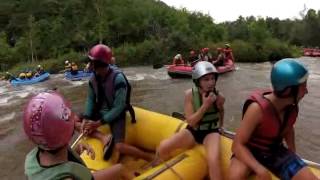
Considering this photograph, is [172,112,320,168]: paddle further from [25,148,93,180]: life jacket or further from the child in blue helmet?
[25,148,93,180]: life jacket

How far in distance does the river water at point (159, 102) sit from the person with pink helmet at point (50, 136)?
19.6ft

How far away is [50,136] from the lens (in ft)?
5.92

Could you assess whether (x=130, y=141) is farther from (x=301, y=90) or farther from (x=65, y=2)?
(x=65, y=2)

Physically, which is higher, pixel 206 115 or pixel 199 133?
pixel 206 115

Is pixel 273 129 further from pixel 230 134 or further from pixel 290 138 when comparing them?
pixel 230 134

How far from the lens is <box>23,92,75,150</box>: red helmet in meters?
1.79

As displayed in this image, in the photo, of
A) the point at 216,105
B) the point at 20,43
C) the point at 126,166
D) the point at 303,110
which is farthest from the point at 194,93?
the point at 20,43

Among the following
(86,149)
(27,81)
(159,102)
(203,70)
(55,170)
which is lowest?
(27,81)

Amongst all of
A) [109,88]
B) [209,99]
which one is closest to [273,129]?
[209,99]

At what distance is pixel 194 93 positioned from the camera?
13.3 ft

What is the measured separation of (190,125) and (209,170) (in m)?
0.43

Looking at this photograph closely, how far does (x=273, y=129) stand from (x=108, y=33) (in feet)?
112

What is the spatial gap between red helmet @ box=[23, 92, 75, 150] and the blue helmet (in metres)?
1.62

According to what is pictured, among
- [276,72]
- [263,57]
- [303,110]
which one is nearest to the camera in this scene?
[276,72]
